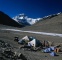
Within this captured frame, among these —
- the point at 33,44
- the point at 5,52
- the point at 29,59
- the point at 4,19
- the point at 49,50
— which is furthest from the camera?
the point at 4,19

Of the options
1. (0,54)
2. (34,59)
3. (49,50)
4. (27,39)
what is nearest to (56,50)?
(49,50)

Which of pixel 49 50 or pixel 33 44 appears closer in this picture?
pixel 49 50

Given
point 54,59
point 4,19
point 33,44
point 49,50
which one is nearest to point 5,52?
point 54,59

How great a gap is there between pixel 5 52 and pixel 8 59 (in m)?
1.64

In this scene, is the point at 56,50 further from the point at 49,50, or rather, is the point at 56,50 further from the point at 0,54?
the point at 0,54

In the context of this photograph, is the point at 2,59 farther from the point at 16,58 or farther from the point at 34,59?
the point at 34,59

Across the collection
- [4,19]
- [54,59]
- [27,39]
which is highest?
[4,19]

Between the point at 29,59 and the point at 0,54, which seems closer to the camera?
the point at 0,54

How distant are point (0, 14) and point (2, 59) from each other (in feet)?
608

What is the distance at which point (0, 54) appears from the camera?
47.5 feet

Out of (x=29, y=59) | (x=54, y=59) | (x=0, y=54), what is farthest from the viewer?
(x=54, y=59)

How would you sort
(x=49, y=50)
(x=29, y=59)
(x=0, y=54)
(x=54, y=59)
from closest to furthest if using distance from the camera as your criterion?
(x=0, y=54) < (x=29, y=59) < (x=54, y=59) < (x=49, y=50)

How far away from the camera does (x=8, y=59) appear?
14.1 meters

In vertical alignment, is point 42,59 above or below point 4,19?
below
